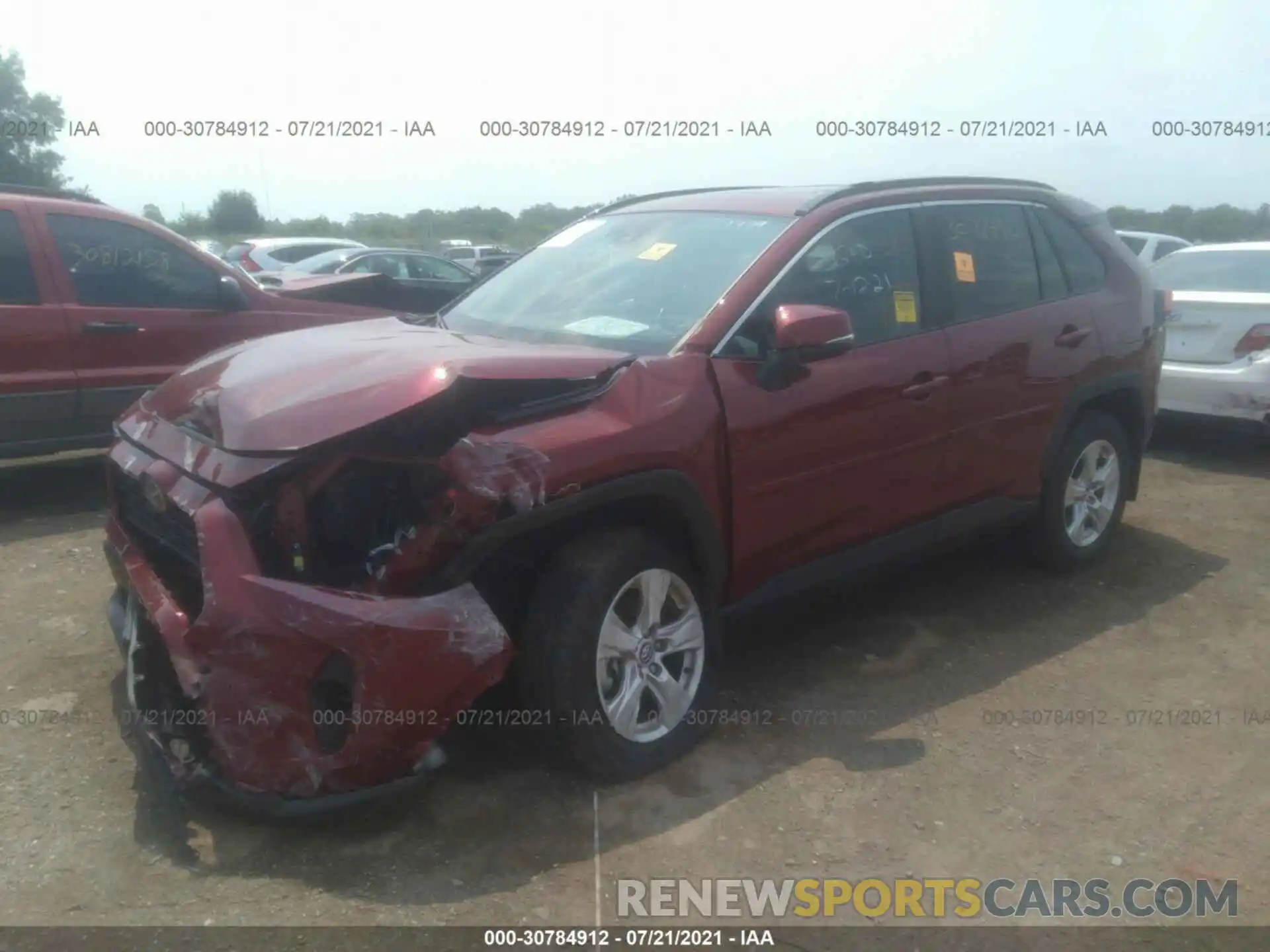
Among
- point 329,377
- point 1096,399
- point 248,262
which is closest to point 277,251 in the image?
point 248,262

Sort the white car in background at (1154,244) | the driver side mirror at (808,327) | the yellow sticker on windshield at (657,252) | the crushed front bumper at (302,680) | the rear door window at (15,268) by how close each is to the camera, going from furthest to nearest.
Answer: the white car in background at (1154,244) < the rear door window at (15,268) < the yellow sticker on windshield at (657,252) < the driver side mirror at (808,327) < the crushed front bumper at (302,680)

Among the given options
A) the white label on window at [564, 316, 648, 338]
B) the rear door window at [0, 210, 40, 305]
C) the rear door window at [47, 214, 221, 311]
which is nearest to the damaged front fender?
the white label on window at [564, 316, 648, 338]

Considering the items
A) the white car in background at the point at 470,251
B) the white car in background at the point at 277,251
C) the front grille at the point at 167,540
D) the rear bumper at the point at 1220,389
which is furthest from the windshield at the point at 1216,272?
the white car in background at the point at 470,251

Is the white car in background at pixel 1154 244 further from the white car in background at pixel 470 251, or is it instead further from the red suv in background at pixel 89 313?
the red suv in background at pixel 89 313

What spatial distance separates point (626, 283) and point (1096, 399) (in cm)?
248

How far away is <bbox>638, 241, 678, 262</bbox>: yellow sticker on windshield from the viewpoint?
13.1ft

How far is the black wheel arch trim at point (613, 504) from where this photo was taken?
2.85m

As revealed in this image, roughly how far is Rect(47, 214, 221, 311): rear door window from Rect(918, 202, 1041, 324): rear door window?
13.8 feet

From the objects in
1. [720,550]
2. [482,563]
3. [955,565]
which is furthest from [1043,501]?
[482,563]

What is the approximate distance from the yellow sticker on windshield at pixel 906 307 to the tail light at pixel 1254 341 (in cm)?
397

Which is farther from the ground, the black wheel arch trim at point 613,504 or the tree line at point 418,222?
the tree line at point 418,222

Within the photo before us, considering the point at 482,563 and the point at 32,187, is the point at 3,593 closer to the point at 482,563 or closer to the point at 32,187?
the point at 32,187

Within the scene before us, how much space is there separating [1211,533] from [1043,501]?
1614 millimetres

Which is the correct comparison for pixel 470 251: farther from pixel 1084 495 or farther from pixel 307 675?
pixel 307 675
